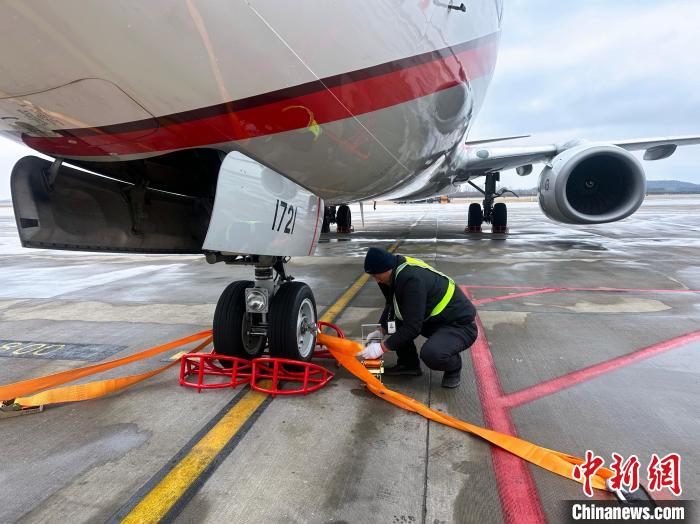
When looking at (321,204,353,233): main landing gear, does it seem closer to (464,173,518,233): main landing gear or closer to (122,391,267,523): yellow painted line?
(464,173,518,233): main landing gear

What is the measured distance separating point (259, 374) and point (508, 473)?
5.89 ft

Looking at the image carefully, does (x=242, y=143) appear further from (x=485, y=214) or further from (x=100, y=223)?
(x=485, y=214)

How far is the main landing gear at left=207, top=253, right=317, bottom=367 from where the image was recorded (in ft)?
10.2

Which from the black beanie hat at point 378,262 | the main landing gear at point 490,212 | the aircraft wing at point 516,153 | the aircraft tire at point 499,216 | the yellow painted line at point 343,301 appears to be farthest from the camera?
the aircraft tire at point 499,216

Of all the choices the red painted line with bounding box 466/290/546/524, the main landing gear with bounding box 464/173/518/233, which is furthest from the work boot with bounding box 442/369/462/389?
the main landing gear with bounding box 464/173/518/233

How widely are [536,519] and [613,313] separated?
378cm

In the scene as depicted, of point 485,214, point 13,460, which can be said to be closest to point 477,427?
point 13,460

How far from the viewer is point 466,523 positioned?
5.66 feet

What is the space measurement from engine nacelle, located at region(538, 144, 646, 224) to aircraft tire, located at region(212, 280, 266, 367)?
7132mm

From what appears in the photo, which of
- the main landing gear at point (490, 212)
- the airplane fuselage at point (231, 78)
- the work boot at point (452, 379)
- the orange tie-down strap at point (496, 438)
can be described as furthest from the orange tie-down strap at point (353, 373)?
the main landing gear at point (490, 212)

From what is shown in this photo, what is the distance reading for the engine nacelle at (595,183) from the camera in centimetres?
820

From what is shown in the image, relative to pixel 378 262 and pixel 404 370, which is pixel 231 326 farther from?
pixel 404 370

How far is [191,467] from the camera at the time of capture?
212cm

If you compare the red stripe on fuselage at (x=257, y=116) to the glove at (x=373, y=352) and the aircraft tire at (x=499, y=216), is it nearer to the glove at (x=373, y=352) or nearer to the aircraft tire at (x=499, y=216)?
the glove at (x=373, y=352)
